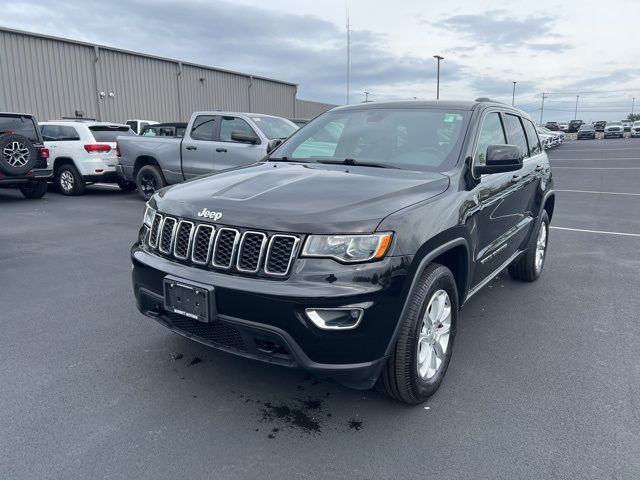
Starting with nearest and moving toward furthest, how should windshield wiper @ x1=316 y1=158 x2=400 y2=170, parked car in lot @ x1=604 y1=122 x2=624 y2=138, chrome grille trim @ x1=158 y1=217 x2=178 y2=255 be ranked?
chrome grille trim @ x1=158 y1=217 x2=178 y2=255, windshield wiper @ x1=316 y1=158 x2=400 y2=170, parked car in lot @ x1=604 y1=122 x2=624 y2=138

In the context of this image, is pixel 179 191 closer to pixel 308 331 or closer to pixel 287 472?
pixel 308 331

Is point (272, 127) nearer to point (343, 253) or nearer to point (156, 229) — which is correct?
point (156, 229)

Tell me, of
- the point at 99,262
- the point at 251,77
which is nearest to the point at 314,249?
the point at 99,262

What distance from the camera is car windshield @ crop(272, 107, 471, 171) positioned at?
3555 millimetres

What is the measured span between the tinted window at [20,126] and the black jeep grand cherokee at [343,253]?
8396 mm

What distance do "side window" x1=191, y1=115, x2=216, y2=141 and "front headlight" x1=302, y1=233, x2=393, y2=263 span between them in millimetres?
8075

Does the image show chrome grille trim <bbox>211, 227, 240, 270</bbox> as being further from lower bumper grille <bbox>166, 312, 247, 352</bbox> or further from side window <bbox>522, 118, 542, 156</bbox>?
side window <bbox>522, 118, 542, 156</bbox>

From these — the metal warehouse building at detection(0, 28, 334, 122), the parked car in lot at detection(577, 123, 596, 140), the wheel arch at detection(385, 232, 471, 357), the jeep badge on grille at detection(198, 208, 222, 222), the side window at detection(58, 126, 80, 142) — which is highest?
the metal warehouse building at detection(0, 28, 334, 122)

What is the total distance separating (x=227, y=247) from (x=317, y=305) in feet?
1.96

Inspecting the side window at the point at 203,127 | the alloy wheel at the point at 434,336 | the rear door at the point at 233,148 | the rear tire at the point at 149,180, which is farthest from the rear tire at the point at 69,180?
Answer: the alloy wheel at the point at 434,336

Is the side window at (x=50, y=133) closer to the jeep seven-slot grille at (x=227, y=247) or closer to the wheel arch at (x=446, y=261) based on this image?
the jeep seven-slot grille at (x=227, y=247)

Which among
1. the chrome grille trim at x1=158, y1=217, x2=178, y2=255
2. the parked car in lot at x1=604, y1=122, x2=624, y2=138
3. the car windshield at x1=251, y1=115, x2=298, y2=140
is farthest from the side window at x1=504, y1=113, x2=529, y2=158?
the parked car in lot at x1=604, y1=122, x2=624, y2=138

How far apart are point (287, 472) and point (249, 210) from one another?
1.28 meters

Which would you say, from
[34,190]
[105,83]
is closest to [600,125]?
[105,83]
